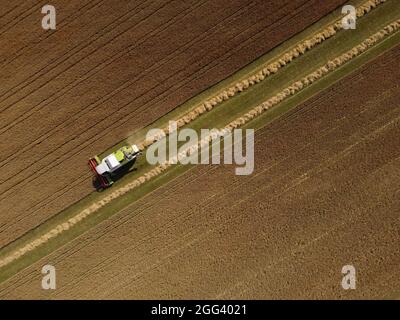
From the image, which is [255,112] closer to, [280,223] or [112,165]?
[280,223]

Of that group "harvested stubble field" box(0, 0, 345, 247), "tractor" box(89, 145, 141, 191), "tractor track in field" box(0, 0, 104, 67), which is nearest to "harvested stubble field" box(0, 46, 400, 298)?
"tractor" box(89, 145, 141, 191)

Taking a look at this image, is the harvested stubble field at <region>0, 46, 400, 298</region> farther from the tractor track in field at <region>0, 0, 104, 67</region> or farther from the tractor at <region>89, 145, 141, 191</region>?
the tractor track in field at <region>0, 0, 104, 67</region>

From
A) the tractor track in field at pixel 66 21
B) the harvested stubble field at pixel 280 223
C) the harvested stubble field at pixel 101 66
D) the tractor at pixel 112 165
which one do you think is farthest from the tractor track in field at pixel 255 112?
the tractor track in field at pixel 66 21

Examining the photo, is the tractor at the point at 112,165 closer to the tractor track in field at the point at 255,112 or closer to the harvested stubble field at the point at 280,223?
the tractor track in field at the point at 255,112
